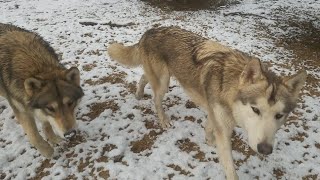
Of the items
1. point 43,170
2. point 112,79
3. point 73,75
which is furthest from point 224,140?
point 112,79

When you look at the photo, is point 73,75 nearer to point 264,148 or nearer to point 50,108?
point 50,108

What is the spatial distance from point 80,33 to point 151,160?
211 inches

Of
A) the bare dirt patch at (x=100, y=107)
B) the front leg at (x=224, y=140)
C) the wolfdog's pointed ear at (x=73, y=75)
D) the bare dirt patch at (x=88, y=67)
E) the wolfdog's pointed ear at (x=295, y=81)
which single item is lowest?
the bare dirt patch at (x=100, y=107)

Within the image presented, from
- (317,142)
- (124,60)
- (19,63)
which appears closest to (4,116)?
(19,63)

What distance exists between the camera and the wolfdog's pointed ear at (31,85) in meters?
3.55

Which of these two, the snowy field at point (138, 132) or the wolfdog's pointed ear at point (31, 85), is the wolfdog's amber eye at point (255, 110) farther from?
the wolfdog's pointed ear at point (31, 85)

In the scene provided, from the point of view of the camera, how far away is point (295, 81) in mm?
3057

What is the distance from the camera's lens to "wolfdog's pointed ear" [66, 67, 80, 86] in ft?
12.4

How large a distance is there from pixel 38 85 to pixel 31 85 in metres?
0.08

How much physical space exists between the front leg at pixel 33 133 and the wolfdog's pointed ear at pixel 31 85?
61 centimetres

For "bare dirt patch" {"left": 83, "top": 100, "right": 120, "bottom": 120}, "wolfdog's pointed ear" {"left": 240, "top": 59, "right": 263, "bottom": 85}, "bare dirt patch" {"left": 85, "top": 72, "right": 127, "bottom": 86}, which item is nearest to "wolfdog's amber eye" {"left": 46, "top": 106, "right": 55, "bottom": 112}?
"bare dirt patch" {"left": 83, "top": 100, "right": 120, "bottom": 120}

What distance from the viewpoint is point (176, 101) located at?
5824 millimetres

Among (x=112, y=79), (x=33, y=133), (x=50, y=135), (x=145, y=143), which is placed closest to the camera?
(x=33, y=133)

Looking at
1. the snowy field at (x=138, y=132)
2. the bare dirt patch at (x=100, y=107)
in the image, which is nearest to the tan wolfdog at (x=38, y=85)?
the snowy field at (x=138, y=132)
